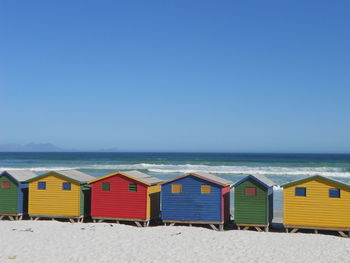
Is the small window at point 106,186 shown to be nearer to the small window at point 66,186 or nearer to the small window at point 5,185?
the small window at point 66,186

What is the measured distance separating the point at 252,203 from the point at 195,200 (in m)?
2.82

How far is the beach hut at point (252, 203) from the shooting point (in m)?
20.9

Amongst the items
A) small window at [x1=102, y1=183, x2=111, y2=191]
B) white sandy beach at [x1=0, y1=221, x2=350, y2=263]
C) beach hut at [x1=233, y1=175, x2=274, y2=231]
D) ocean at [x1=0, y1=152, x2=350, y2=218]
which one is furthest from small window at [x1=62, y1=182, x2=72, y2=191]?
ocean at [x1=0, y1=152, x2=350, y2=218]

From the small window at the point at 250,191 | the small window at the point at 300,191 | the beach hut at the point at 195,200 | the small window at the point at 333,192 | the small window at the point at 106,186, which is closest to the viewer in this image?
the small window at the point at 333,192

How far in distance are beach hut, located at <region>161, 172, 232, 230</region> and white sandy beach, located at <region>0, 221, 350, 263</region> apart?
68 centimetres

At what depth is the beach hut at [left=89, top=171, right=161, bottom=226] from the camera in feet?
73.4

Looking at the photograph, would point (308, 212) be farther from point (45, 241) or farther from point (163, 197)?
point (45, 241)

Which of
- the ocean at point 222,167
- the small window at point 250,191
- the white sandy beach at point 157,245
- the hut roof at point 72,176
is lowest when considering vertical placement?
the white sandy beach at point 157,245

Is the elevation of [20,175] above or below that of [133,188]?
above

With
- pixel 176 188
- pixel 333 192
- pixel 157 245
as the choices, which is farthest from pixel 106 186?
pixel 333 192

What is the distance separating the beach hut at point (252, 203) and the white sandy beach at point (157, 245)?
722 mm

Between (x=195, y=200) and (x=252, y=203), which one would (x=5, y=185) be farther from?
(x=252, y=203)

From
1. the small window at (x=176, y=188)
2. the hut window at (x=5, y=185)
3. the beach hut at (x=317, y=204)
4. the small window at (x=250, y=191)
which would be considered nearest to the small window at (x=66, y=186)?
the hut window at (x=5, y=185)

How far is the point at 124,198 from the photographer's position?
22609 millimetres
